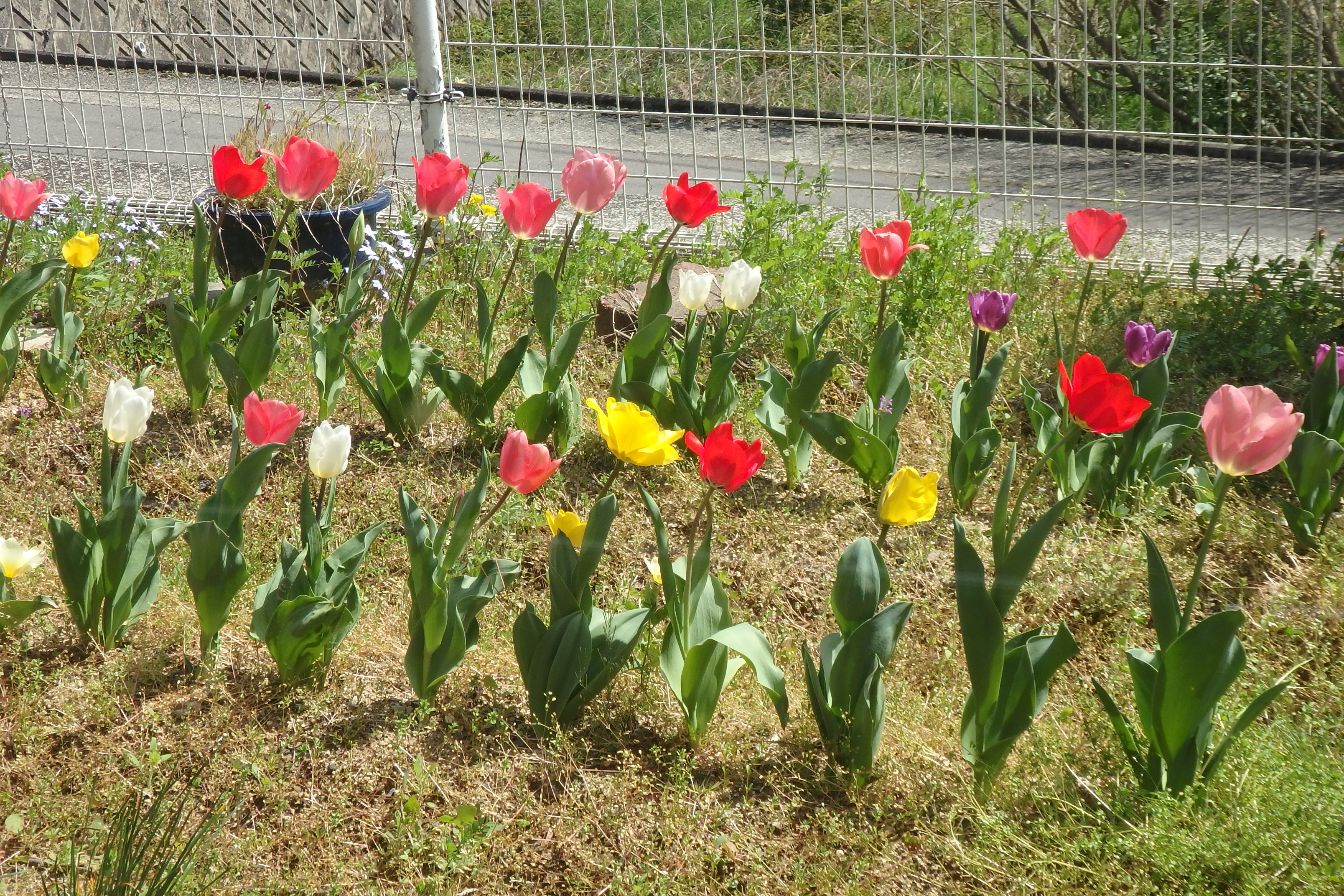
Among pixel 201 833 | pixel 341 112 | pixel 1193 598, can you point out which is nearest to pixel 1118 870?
pixel 1193 598

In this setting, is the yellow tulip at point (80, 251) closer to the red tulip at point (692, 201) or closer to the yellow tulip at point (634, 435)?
the red tulip at point (692, 201)

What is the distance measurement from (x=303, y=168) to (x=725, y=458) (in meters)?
1.48

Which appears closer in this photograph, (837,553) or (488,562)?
(488,562)

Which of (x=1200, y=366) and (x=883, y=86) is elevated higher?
(x=883, y=86)

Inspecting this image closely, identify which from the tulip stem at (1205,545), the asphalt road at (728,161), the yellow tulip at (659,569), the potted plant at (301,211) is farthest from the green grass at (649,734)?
the asphalt road at (728,161)

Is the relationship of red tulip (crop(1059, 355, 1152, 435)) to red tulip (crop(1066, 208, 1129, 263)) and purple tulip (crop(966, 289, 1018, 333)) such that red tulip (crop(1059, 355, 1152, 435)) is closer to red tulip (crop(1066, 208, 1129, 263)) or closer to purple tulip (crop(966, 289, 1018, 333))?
purple tulip (crop(966, 289, 1018, 333))

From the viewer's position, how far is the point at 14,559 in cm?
217

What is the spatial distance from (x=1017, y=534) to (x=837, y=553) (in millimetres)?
419

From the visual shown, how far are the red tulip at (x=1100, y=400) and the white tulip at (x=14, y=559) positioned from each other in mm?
1823

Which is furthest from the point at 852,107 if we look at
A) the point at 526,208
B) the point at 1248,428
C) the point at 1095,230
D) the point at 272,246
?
the point at 1248,428

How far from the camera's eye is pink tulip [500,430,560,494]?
77.5 inches

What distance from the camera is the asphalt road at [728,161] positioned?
462 centimetres

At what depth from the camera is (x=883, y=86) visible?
7137mm

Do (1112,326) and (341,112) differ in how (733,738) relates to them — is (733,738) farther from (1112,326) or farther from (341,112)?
(341,112)
